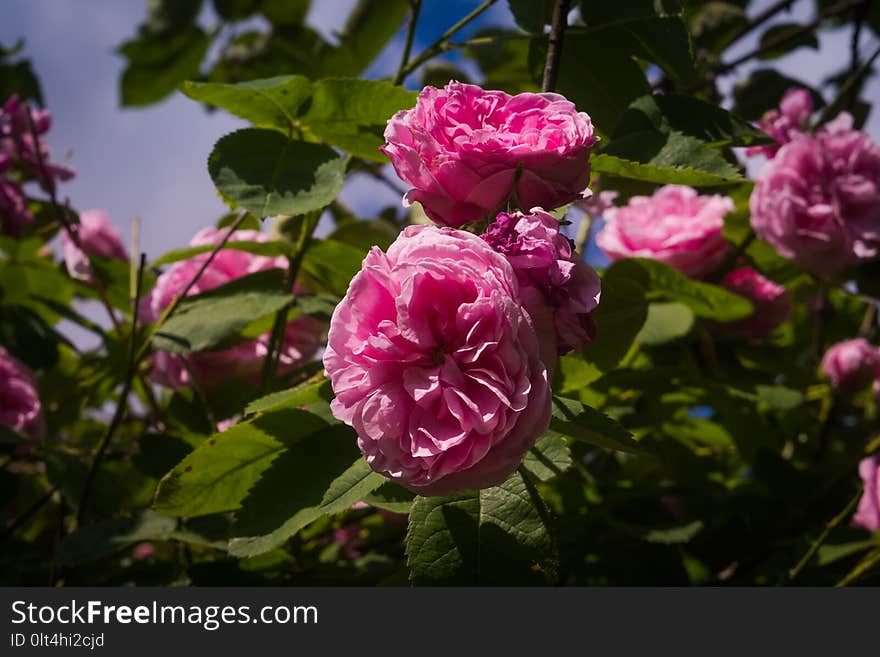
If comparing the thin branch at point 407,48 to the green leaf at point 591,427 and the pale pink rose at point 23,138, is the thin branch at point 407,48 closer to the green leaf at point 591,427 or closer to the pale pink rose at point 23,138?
the green leaf at point 591,427

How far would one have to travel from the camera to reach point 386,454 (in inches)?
22.4

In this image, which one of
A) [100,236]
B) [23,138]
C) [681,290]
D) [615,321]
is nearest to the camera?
[615,321]

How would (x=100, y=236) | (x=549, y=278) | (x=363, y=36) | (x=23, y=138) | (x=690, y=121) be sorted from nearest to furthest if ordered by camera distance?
(x=549, y=278) < (x=690, y=121) < (x=363, y=36) < (x=23, y=138) < (x=100, y=236)

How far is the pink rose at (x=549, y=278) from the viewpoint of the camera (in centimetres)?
57

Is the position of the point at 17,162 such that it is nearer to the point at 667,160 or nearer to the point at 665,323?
the point at 665,323

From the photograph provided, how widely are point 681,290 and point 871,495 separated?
0.44 meters

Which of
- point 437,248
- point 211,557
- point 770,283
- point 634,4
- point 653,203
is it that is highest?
point 634,4

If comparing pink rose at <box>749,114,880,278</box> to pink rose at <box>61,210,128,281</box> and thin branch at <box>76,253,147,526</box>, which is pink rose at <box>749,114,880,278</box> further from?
pink rose at <box>61,210,128,281</box>

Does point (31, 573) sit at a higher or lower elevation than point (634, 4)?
lower

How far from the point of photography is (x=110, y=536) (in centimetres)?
101

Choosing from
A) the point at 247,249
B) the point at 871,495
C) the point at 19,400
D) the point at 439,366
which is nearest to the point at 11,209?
the point at 19,400

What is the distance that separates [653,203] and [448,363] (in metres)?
0.94

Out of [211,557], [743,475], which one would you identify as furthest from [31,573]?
[743,475]
